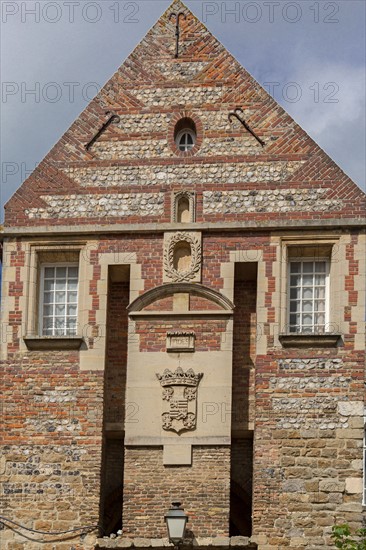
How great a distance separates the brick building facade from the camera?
25359 mm

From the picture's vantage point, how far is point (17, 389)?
26.2 metres

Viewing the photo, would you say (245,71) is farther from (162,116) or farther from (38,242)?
(38,242)

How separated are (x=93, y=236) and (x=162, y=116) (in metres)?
2.55

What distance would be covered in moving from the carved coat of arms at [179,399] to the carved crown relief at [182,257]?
1.67 m

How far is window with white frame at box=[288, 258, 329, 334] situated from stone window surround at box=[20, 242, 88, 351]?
365 cm

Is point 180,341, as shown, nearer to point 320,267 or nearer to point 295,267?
point 295,267

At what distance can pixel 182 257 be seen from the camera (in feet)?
87.2

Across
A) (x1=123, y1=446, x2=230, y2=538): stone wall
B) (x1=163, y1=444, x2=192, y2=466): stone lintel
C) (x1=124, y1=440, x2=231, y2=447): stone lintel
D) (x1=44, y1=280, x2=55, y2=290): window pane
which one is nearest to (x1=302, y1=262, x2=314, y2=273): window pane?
(x1=124, y1=440, x2=231, y2=447): stone lintel

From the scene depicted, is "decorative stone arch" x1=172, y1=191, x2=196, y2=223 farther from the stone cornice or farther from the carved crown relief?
the carved crown relief

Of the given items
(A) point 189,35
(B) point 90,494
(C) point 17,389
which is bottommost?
(B) point 90,494

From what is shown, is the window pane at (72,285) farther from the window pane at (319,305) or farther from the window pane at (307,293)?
the window pane at (319,305)

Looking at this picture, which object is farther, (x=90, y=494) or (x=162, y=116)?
(x=162, y=116)

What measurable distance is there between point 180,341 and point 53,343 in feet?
7.33

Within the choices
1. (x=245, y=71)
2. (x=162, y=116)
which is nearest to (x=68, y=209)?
(x=162, y=116)
